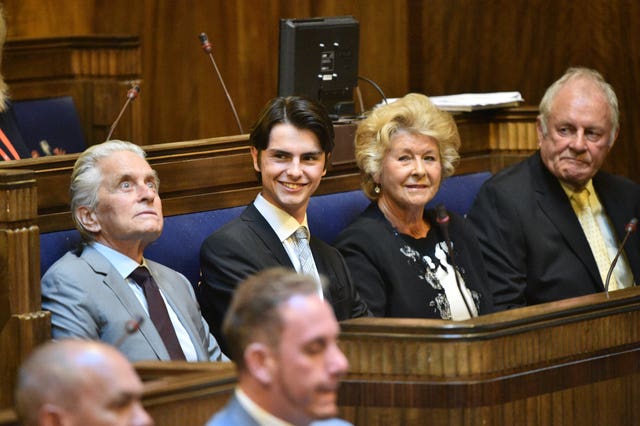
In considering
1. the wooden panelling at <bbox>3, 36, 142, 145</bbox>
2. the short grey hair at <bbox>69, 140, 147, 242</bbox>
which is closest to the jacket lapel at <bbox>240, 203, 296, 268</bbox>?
the short grey hair at <bbox>69, 140, 147, 242</bbox>

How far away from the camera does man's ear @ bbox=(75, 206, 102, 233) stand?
11.1 ft

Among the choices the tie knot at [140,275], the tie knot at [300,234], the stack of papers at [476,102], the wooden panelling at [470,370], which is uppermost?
the stack of papers at [476,102]

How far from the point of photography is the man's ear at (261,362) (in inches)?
75.4

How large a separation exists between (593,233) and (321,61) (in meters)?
1.19

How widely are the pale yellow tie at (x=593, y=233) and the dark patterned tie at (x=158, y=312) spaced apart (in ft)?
5.07

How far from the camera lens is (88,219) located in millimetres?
3383

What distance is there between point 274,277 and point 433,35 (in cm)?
422

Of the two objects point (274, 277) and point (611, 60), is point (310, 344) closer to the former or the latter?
point (274, 277)

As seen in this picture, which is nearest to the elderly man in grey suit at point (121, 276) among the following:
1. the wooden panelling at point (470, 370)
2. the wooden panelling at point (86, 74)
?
the wooden panelling at point (470, 370)

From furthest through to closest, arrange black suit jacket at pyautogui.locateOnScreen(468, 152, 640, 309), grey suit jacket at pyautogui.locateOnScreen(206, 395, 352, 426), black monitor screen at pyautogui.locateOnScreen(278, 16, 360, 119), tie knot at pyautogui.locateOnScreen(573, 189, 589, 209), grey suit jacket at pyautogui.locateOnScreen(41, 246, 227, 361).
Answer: black monitor screen at pyautogui.locateOnScreen(278, 16, 360, 119) < tie knot at pyautogui.locateOnScreen(573, 189, 589, 209) < black suit jacket at pyautogui.locateOnScreen(468, 152, 640, 309) < grey suit jacket at pyautogui.locateOnScreen(41, 246, 227, 361) < grey suit jacket at pyautogui.locateOnScreen(206, 395, 352, 426)

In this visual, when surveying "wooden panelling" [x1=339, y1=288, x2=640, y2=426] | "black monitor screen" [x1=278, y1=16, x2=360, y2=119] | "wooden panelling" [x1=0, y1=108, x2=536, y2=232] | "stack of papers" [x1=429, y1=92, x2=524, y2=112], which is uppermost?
"black monitor screen" [x1=278, y1=16, x2=360, y2=119]

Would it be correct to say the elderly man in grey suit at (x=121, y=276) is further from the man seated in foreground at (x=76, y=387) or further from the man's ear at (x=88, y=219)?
the man seated in foreground at (x=76, y=387)

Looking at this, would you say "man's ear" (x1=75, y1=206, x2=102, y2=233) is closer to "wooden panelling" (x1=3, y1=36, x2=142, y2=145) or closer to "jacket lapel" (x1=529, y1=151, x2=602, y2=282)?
"jacket lapel" (x1=529, y1=151, x2=602, y2=282)

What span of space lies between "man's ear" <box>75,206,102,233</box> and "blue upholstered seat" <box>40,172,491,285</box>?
0.12 metres
